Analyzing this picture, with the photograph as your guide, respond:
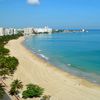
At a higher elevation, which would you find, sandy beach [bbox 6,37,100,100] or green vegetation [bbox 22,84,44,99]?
green vegetation [bbox 22,84,44,99]

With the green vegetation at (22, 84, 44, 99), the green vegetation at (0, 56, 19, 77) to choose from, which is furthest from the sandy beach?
the green vegetation at (22, 84, 44, 99)

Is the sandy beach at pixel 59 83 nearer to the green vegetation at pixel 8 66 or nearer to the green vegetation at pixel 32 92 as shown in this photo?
the green vegetation at pixel 8 66

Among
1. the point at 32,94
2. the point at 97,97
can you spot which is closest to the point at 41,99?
the point at 32,94

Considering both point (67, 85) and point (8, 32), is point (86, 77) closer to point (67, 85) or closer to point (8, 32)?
point (67, 85)

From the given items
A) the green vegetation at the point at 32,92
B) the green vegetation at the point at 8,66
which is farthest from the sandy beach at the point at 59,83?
the green vegetation at the point at 32,92

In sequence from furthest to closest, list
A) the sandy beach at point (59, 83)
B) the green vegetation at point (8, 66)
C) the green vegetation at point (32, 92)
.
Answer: the green vegetation at point (8, 66)
the sandy beach at point (59, 83)
the green vegetation at point (32, 92)

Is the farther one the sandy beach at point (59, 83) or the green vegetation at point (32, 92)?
the sandy beach at point (59, 83)

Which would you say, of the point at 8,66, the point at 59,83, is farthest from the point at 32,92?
the point at 8,66

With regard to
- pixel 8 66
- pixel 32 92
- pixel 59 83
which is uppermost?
pixel 32 92

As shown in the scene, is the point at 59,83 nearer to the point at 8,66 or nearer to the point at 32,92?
the point at 32,92

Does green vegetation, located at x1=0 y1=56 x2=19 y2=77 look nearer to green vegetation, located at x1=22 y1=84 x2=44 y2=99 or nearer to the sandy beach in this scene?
the sandy beach

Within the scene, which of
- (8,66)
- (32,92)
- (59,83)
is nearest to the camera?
(32,92)
